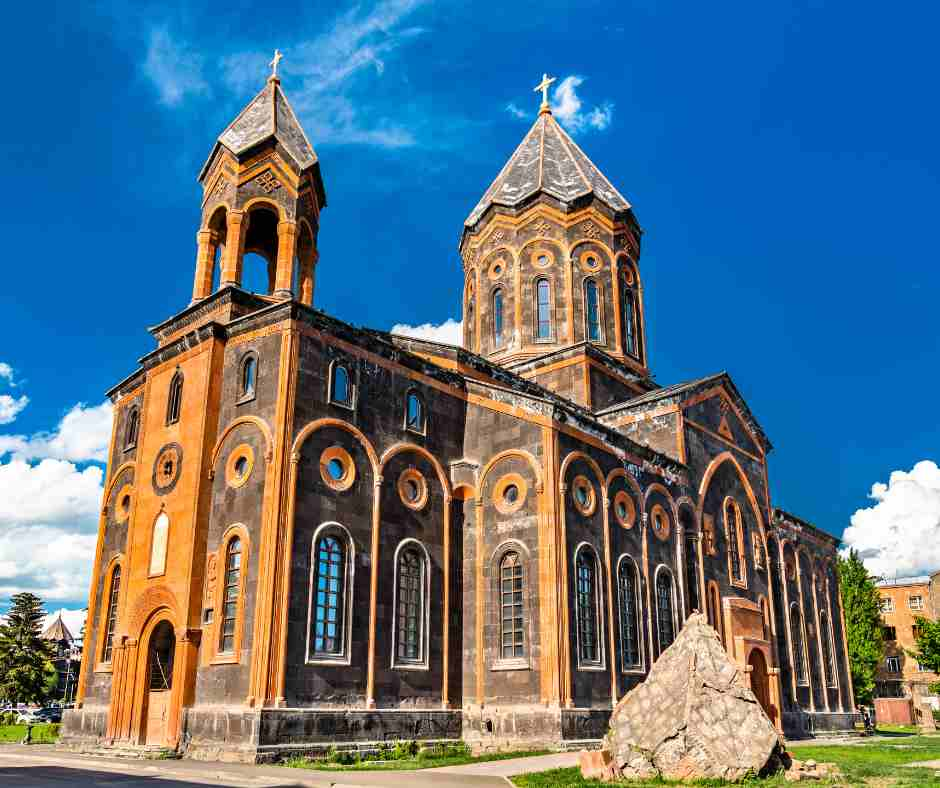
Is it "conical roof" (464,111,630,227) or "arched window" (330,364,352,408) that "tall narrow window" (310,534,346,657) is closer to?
"arched window" (330,364,352,408)

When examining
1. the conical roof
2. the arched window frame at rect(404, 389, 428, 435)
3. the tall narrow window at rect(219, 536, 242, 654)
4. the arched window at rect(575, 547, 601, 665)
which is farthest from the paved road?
the conical roof

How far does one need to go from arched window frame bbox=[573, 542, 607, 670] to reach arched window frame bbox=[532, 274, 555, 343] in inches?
431

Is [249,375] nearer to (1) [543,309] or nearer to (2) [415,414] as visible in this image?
(2) [415,414]

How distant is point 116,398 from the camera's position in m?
27.2

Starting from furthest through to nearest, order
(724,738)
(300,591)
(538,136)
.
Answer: (538,136), (300,591), (724,738)

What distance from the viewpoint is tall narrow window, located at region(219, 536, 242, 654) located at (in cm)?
1952

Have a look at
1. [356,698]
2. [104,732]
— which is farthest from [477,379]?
[104,732]

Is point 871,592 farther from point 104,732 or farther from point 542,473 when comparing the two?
point 104,732

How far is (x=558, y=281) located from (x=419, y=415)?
38.1 ft

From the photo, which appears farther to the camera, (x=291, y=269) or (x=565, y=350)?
(x=565, y=350)

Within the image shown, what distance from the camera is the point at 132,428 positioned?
25.8 meters

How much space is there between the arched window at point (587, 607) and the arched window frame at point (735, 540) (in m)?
8.89

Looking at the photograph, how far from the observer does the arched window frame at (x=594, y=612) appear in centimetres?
2298

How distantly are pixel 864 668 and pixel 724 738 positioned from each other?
42196 mm
